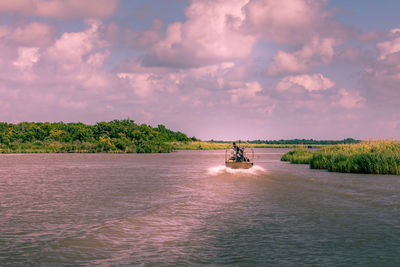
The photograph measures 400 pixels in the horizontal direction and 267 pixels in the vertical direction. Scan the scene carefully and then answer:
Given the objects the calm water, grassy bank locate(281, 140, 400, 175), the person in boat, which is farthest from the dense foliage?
the calm water

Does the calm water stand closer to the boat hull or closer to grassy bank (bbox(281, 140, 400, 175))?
grassy bank (bbox(281, 140, 400, 175))

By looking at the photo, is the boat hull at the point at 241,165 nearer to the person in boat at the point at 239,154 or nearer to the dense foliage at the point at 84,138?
the person in boat at the point at 239,154

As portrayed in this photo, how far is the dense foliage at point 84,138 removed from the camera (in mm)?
124500

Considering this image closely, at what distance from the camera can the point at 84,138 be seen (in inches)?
5226

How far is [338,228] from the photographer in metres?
17.3

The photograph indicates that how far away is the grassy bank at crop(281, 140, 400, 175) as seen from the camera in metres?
41.2

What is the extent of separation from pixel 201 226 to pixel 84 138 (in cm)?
12105

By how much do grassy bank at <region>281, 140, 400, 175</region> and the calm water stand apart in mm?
10909

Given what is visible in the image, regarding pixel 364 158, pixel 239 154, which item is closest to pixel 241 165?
pixel 239 154

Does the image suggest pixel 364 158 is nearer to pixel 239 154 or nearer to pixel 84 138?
pixel 239 154

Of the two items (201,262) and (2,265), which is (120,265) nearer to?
(201,262)

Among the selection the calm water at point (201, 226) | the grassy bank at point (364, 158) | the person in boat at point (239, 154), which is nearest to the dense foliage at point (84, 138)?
the person in boat at point (239, 154)

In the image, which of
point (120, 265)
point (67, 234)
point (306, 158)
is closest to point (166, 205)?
point (67, 234)

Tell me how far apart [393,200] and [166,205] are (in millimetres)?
14127
